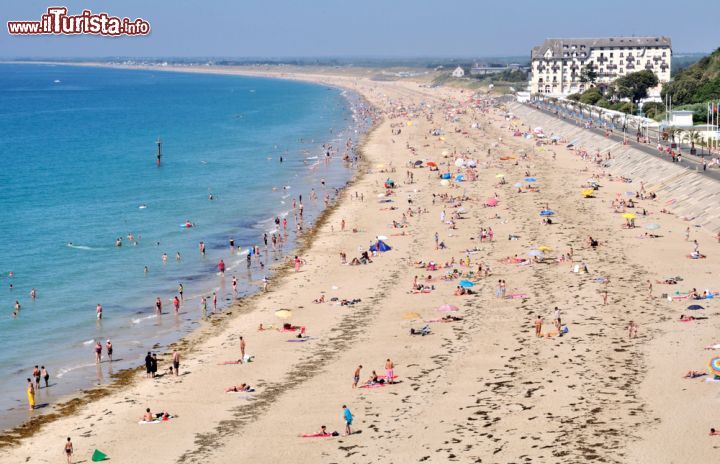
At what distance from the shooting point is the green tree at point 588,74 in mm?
162875

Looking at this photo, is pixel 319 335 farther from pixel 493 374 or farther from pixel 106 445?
pixel 106 445

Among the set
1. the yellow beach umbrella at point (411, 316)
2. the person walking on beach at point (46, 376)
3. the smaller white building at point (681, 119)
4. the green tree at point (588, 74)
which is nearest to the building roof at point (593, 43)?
the green tree at point (588, 74)

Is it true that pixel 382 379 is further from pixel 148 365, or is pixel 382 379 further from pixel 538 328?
pixel 148 365

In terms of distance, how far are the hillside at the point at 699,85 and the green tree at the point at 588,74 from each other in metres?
30.7

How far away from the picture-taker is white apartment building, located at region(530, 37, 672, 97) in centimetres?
17888

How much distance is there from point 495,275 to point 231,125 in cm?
10030

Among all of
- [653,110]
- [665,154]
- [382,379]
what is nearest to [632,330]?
[382,379]

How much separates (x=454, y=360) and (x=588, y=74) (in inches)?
5466

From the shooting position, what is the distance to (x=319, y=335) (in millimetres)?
37438

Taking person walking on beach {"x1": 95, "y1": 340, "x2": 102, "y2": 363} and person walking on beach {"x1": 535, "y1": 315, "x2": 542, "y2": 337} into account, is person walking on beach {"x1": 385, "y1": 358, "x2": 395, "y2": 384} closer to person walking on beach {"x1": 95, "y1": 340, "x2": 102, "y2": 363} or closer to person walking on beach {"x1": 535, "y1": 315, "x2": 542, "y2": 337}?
person walking on beach {"x1": 535, "y1": 315, "x2": 542, "y2": 337}

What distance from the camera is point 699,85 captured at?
4584 inches

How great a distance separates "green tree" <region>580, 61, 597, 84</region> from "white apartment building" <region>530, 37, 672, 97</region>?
954 centimetres

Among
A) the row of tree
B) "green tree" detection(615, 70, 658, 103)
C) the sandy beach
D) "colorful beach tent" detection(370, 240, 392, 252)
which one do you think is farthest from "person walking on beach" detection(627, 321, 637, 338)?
"green tree" detection(615, 70, 658, 103)

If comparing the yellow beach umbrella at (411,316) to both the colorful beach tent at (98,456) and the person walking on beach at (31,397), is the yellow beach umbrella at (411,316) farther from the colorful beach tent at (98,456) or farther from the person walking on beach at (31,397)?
the colorful beach tent at (98,456)
